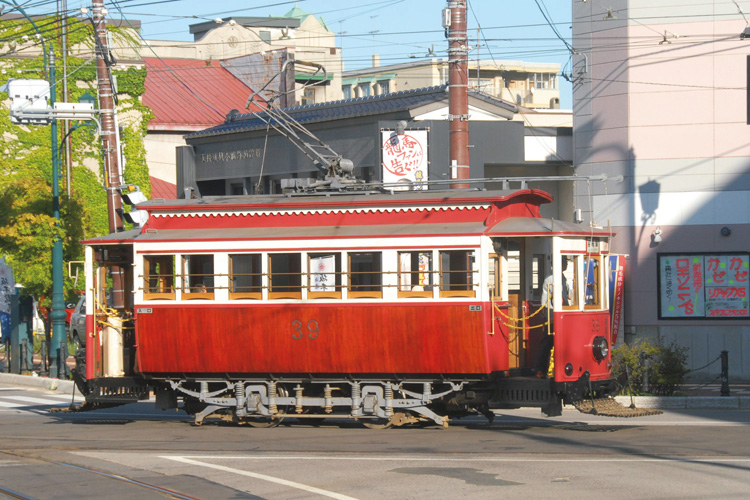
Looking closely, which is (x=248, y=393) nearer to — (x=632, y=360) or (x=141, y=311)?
(x=141, y=311)

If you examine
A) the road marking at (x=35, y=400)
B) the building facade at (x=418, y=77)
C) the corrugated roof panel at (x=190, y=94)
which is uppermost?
the building facade at (x=418, y=77)

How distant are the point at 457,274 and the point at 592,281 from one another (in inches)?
82.6

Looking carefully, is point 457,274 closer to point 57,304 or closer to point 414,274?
point 414,274

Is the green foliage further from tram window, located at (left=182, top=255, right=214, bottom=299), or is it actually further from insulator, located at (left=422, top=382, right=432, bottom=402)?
insulator, located at (left=422, top=382, right=432, bottom=402)

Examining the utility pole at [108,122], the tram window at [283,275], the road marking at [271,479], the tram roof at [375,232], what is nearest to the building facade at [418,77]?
the utility pole at [108,122]

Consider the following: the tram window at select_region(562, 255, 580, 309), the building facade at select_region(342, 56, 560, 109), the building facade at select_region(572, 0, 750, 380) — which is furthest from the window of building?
the tram window at select_region(562, 255, 580, 309)

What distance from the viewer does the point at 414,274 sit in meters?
14.4

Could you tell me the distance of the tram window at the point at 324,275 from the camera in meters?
14.6

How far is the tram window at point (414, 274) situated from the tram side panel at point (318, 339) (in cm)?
21

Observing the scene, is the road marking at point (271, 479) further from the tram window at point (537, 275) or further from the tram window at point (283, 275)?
the tram window at point (537, 275)

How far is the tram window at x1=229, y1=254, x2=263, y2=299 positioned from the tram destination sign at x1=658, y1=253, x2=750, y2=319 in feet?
34.3

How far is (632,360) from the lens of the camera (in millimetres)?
18359

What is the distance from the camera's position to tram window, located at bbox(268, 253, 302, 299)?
48.7 feet

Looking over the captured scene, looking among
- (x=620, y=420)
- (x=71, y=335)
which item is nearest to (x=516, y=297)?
(x=620, y=420)
